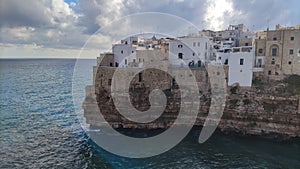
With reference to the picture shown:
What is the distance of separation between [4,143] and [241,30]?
48.7 meters

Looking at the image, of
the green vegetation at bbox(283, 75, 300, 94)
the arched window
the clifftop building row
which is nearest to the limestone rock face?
the green vegetation at bbox(283, 75, 300, 94)

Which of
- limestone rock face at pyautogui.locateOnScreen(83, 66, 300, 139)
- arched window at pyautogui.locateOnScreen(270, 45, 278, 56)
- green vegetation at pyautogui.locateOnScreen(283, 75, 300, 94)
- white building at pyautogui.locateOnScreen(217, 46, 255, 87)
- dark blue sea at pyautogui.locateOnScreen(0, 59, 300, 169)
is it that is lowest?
dark blue sea at pyautogui.locateOnScreen(0, 59, 300, 169)

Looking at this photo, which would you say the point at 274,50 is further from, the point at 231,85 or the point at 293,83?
the point at 231,85

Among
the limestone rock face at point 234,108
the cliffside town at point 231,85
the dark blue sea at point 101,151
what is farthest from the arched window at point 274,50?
the dark blue sea at point 101,151

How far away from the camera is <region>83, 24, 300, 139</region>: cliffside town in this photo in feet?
111

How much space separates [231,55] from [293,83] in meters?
9.26

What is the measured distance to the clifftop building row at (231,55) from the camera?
36938mm

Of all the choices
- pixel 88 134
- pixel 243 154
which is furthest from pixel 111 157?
pixel 243 154

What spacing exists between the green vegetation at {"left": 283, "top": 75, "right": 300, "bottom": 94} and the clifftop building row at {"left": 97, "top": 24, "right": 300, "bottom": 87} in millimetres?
894

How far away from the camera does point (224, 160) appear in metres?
26.3

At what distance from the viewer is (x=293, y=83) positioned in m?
35.4

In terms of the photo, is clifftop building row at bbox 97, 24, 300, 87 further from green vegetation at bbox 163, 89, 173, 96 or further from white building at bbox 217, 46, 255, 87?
green vegetation at bbox 163, 89, 173, 96

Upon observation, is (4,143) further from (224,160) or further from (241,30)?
(241,30)

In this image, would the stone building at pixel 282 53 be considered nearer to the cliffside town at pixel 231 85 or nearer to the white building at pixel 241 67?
the cliffside town at pixel 231 85
